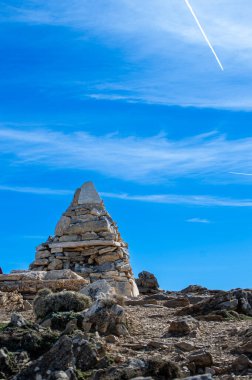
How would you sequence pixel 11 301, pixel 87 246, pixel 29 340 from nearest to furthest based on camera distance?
pixel 29 340 < pixel 11 301 < pixel 87 246

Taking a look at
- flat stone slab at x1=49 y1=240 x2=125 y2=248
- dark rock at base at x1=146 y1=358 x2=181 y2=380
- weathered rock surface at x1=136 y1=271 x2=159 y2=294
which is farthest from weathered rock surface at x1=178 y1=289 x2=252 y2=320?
weathered rock surface at x1=136 y1=271 x2=159 y2=294

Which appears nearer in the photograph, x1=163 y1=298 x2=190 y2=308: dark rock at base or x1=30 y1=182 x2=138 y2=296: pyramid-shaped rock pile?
x1=163 y1=298 x2=190 y2=308: dark rock at base

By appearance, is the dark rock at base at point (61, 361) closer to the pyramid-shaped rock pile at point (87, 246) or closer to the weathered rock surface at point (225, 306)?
the weathered rock surface at point (225, 306)

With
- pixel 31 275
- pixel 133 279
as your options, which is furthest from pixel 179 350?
pixel 133 279

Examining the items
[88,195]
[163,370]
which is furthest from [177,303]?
[163,370]

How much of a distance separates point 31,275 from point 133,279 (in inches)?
183

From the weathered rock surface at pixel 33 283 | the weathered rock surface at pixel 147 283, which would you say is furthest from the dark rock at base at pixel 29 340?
the weathered rock surface at pixel 147 283

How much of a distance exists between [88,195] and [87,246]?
7.70ft

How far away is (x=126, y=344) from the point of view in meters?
14.9

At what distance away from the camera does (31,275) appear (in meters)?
25.8

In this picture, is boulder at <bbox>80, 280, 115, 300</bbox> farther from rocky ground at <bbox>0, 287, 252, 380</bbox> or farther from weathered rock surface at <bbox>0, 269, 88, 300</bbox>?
weathered rock surface at <bbox>0, 269, 88, 300</bbox>

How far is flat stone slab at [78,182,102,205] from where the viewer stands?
30.6m

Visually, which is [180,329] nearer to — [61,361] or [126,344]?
[126,344]

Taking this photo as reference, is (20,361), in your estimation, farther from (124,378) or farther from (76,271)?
(76,271)
